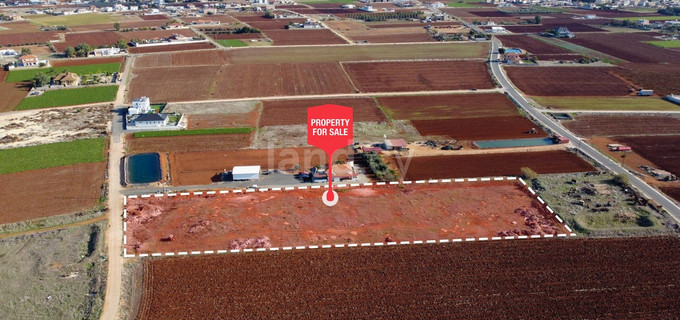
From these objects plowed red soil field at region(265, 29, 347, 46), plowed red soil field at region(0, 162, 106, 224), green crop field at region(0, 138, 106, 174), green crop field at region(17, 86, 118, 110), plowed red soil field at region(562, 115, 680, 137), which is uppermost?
plowed red soil field at region(265, 29, 347, 46)

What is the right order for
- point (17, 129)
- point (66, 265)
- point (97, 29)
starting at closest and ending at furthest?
point (66, 265) → point (17, 129) → point (97, 29)

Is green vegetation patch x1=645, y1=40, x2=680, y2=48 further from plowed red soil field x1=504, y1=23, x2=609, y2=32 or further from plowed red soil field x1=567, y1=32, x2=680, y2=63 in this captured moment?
plowed red soil field x1=504, y1=23, x2=609, y2=32

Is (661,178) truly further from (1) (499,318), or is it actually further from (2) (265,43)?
(2) (265,43)

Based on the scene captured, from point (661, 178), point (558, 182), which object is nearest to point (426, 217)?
point (558, 182)

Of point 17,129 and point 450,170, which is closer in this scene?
point 450,170

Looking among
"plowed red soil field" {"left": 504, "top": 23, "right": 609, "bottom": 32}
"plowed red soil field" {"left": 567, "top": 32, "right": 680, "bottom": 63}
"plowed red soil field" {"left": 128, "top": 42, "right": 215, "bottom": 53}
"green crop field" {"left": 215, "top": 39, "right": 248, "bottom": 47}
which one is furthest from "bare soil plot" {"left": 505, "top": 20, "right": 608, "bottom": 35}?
"plowed red soil field" {"left": 128, "top": 42, "right": 215, "bottom": 53}
